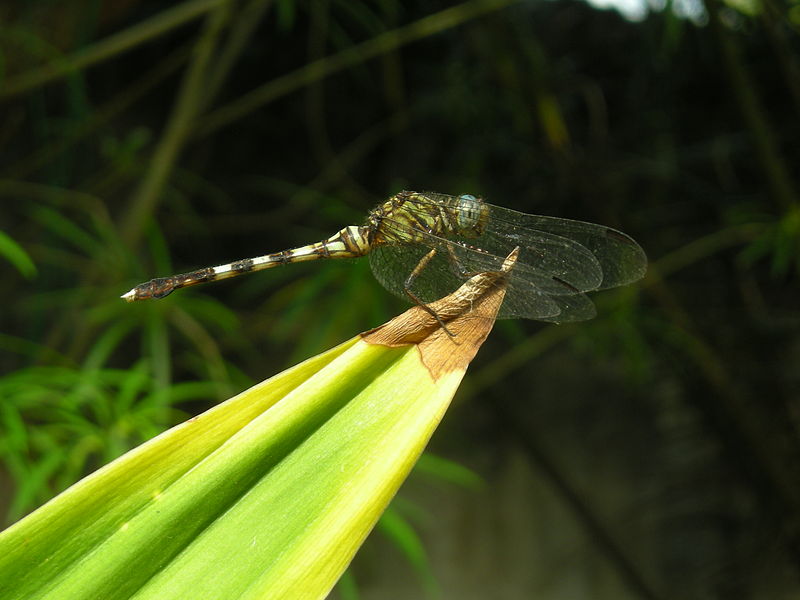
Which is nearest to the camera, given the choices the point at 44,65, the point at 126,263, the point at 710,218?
the point at 126,263

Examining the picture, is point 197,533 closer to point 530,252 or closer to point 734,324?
point 530,252

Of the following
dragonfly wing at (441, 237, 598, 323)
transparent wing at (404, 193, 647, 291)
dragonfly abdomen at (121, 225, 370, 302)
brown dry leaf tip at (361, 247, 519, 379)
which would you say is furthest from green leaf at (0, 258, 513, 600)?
dragonfly abdomen at (121, 225, 370, 302)

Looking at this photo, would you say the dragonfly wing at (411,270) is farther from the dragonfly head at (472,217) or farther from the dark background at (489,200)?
the dark background at (489,200)

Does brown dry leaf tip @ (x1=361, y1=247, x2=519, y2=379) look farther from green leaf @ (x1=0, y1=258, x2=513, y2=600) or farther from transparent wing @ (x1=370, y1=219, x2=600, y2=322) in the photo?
transparent wing @ (x1=370, y1=219, x2=600, y2=322)

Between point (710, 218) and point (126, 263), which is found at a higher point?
point (126, 263)

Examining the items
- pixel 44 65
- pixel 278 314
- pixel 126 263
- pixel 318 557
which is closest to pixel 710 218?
pixel 278 314

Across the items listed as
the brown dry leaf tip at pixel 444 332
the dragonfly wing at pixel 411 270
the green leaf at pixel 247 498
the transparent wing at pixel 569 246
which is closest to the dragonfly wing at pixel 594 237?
the transparent wing at pixel 569 246
